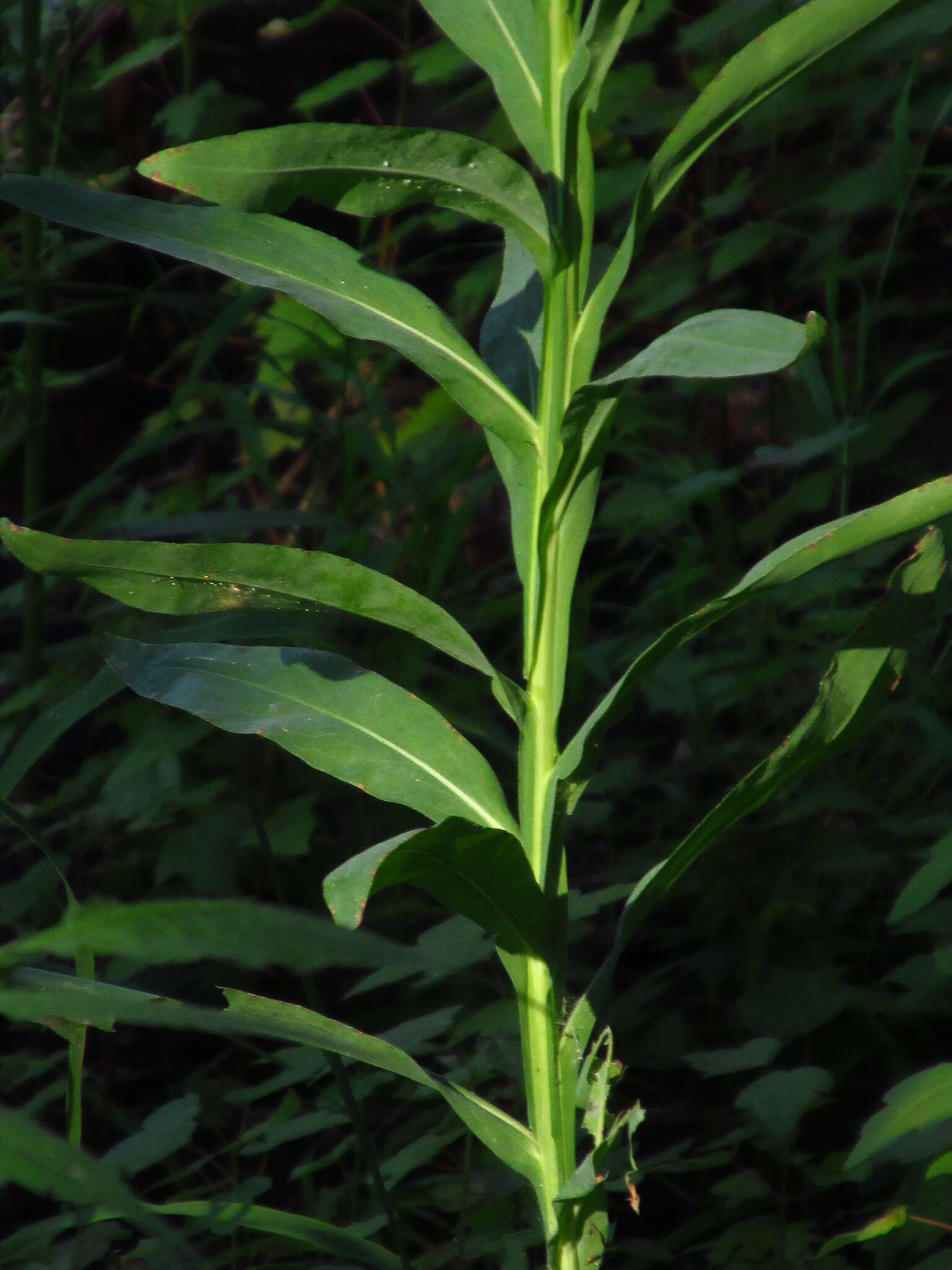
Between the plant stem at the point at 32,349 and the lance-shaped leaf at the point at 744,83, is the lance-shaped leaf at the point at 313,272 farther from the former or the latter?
the plant stem at the point at 32,349

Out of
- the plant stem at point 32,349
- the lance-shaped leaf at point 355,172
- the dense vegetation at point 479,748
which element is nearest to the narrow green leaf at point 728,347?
the dense vegetation at point 479,748

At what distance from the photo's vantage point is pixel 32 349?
1.42m

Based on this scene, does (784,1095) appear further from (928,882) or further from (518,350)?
(518,350)

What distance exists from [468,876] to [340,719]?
0.42ft

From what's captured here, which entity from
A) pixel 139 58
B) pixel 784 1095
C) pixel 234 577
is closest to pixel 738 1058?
pixel 784 1095

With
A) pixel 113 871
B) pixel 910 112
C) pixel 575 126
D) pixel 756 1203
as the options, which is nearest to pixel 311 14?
pixel 910 112

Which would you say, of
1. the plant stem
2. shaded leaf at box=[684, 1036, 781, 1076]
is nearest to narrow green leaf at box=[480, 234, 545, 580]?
shaded leaf at box=[684, 1036, 781, 1076]

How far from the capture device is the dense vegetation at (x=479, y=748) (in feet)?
2.30

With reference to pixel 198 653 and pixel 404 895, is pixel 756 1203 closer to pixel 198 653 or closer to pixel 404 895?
pixel 404 895

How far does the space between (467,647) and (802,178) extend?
165 cm

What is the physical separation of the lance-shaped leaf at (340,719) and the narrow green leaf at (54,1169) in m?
0.28

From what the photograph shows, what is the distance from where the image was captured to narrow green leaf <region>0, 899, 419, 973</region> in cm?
31

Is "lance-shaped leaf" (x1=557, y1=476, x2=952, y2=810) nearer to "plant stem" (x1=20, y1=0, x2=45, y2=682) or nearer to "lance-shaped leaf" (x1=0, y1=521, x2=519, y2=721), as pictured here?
"lance-shaped leaf" (x1=0, y1=521, x2=519, y2=721)

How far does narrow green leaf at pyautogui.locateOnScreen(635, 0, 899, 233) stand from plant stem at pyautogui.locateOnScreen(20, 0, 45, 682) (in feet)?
3.15
